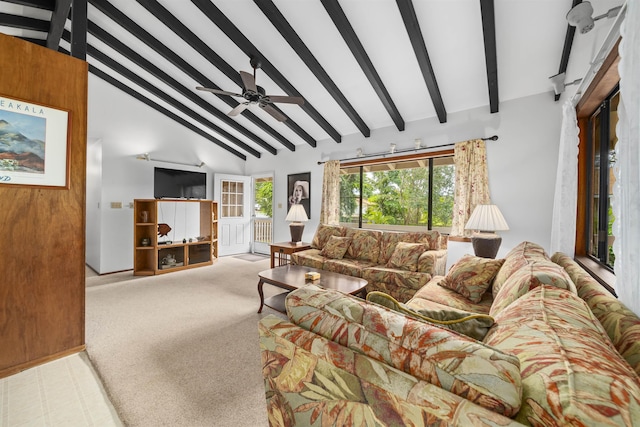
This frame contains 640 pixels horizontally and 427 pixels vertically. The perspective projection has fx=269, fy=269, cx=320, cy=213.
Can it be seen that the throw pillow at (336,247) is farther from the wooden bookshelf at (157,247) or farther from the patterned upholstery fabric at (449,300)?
the wooden bookshelf at (157,247)

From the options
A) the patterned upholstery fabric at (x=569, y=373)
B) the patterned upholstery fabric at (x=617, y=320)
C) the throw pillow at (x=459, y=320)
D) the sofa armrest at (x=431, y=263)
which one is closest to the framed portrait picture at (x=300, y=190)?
the sofa armrest at (x=431, y=263)

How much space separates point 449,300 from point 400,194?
2782 mm

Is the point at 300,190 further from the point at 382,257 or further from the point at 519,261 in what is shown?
the point at 519,261

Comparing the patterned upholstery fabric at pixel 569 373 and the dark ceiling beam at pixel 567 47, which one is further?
the dark ceiling beam at pixel 567 47

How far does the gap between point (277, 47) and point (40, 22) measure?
10.4ft

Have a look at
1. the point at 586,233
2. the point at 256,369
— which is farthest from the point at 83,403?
the point at 586,233

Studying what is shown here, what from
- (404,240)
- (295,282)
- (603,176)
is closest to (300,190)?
(404,240)

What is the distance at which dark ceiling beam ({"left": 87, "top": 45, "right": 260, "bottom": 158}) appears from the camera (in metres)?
4.17

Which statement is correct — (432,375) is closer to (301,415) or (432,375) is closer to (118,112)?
(301,415)

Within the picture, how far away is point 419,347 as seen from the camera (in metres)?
0.74

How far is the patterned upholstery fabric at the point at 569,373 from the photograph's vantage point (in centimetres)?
52

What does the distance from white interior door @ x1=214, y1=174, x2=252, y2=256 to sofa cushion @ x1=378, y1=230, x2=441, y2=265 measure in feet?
13.2

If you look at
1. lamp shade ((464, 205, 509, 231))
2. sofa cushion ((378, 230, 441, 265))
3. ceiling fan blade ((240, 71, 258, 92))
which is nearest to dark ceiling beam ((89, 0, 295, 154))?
ceiling fan blade ((240, 71, 258, 92))

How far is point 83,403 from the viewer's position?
5.42 ft
